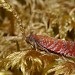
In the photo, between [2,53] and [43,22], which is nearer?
[2,53]

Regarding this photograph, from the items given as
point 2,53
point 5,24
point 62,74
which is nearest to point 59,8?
point 5,24

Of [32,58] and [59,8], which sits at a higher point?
[59,8]

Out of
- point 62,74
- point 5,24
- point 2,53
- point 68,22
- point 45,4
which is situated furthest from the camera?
point 45,4

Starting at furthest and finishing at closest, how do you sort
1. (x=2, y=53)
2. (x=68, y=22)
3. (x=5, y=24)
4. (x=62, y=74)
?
(x=5, y=24) < (x=68, y=22) < (x=2, y=53) < (x=62, y=74)

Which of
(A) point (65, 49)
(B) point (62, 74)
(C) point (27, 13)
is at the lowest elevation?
(B) point (62, 74)

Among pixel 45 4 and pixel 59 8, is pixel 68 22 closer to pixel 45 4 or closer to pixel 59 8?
pixel 59 8

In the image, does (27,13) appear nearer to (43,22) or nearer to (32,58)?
(43,22)

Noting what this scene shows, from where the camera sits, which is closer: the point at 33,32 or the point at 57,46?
the point at 57,46
